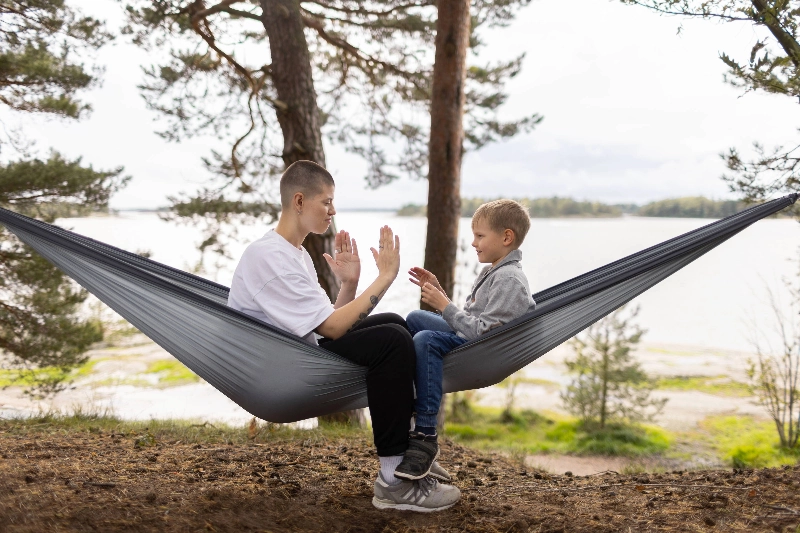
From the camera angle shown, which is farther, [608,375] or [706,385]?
[706,385]

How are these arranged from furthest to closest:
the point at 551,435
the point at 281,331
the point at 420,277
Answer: the point at 551,435
the point at 420,277
the point at 281,331

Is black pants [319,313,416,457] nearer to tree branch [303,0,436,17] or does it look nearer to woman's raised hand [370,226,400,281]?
woman's raised hand [370,226,400,281]

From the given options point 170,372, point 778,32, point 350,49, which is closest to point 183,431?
point 778,32

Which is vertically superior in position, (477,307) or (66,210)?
(66,210)

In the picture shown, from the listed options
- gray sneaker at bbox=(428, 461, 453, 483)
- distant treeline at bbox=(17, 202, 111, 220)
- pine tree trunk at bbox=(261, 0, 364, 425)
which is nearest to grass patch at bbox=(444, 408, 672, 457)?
pine tree trunk at bbox=(261, 0, 364, 425)

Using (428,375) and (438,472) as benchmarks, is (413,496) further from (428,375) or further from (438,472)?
(428,375)

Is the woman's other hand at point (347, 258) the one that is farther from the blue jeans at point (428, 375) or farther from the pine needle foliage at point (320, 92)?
the pine needle foliage at point (320, 92)

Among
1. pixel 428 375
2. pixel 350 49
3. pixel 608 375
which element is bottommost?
pixel 608 375

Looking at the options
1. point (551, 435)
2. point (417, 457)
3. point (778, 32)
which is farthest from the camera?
point (551, 435)

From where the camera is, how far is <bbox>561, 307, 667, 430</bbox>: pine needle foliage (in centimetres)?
779

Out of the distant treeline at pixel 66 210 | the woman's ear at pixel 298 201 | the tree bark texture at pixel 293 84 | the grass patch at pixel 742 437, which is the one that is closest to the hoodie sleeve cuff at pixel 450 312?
the woman's ear at pixel 298 201

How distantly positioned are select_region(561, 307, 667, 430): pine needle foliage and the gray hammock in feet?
18.0

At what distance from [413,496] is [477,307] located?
25.0 inches

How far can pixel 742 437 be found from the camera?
8.58 metres
